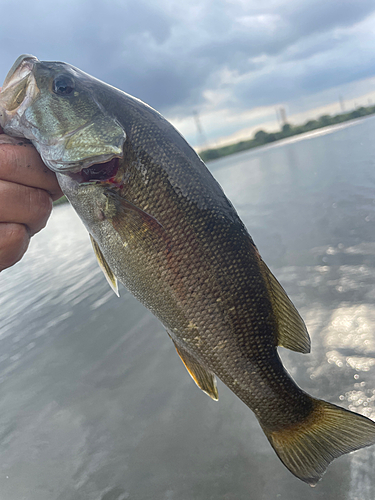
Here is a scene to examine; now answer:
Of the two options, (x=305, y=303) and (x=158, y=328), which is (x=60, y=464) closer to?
(x=158, y=328)

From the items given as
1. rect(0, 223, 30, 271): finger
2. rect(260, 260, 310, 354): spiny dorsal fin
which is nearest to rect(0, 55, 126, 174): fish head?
rect(0, 223, 30, 271): finger

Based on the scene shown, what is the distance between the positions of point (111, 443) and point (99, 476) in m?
0.32

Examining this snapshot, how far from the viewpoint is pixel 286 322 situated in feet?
6.23

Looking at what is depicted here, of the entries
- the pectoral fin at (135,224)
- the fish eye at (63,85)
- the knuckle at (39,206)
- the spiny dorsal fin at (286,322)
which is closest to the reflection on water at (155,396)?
the spiny dorsal fin at (286,322)

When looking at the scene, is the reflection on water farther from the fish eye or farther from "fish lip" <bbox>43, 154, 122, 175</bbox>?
the fish eye

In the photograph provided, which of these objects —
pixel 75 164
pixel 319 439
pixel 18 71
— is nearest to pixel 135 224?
pixel 75 164

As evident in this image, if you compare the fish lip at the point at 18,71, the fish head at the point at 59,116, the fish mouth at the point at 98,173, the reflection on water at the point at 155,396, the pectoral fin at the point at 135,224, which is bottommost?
the reflection on water at the point at 155,396

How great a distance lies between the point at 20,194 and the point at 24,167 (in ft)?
0.51

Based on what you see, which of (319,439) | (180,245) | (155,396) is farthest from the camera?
(155,396)

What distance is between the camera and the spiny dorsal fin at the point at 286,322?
1.87m

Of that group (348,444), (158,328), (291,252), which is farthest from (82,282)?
(348,444)

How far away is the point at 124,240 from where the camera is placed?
1756 millimetres

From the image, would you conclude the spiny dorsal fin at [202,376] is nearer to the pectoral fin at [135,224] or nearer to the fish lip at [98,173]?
the pectoral fin at [135,224]

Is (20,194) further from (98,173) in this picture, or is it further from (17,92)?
(17,92)
